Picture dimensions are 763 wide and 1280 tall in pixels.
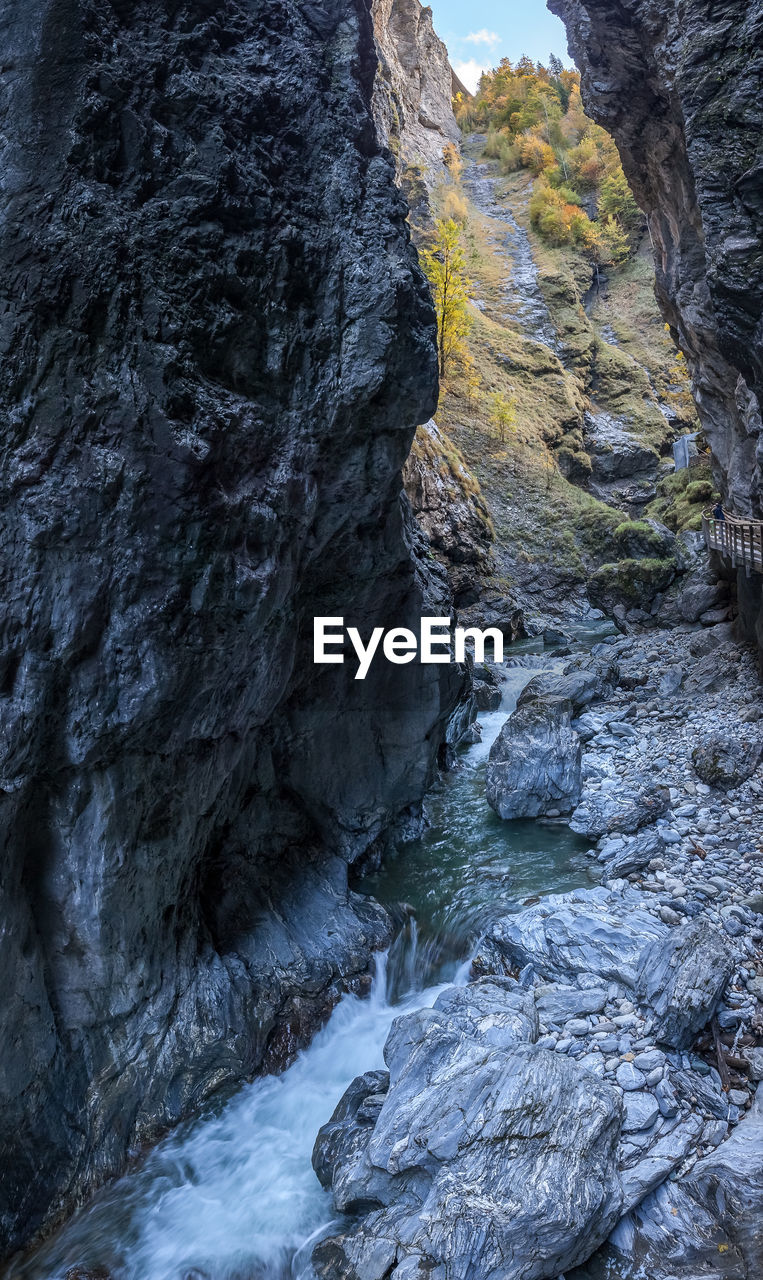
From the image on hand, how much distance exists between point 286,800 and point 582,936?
468 cm

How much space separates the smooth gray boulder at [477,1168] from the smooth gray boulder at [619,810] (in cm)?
550

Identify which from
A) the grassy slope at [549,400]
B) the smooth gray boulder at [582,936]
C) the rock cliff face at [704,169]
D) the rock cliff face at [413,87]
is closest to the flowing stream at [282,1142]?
the smooth gray boulder at [582,936]

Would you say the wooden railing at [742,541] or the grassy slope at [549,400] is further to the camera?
the grassy slope at [549,400]

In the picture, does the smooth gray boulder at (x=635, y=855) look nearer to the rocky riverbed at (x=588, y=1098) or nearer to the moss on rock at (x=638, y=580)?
the rocky riverbed at (x=588, y=1098)

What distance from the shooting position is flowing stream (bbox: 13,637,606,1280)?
605 cm

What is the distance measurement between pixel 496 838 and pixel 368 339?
8.62 meters

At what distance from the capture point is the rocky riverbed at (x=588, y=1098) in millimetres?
5137

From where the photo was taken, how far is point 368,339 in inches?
313

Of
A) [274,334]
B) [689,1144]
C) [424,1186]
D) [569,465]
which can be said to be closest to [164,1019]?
[424,1186]

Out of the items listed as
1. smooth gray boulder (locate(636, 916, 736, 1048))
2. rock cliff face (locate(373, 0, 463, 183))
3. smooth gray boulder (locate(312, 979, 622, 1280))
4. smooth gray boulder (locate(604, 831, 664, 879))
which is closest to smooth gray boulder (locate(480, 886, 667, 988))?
Answer: smooth gray boulder (locate(636, 916, 736, 1048))

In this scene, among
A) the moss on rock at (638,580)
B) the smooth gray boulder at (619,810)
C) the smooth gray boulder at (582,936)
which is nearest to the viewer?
the smooth gray boulder at (582,936)

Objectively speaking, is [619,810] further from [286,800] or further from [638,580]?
[638,580]

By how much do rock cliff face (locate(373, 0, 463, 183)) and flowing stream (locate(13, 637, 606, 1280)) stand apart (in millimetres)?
39920

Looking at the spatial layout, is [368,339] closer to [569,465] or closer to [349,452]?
[349,452]
